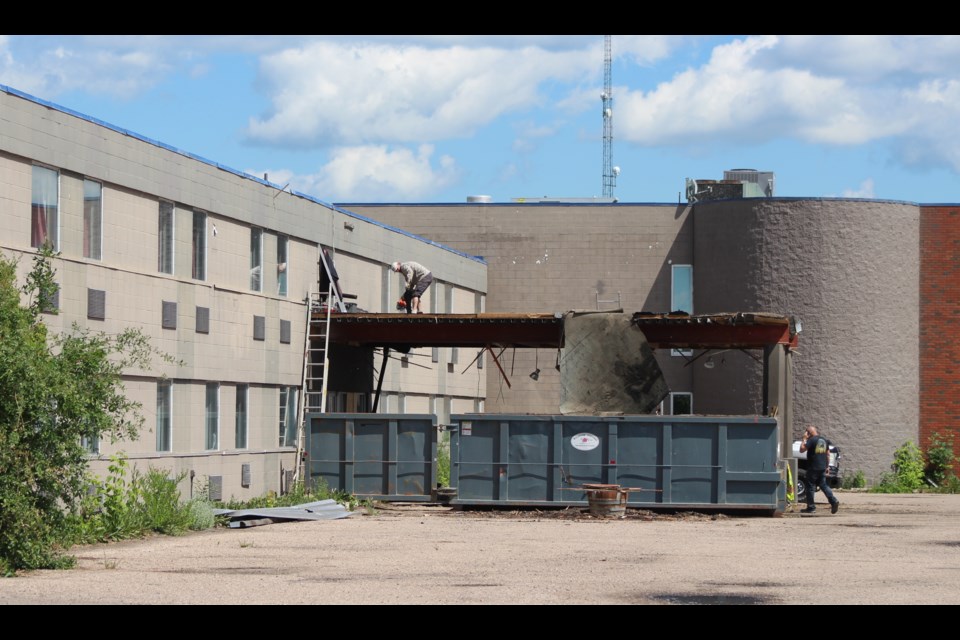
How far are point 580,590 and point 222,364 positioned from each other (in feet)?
47.2

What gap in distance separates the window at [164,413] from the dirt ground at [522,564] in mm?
2863

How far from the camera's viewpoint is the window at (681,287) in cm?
4259

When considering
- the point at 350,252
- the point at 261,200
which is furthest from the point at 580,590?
the point at 350,252

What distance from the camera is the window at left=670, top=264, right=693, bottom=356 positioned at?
140 ft

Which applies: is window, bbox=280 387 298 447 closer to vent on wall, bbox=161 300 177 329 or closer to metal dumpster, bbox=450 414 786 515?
metal dumpster, bbox=450 414 786 515

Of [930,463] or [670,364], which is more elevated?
[670,364]

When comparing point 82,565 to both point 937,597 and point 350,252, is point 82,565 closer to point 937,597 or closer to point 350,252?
point 937,597

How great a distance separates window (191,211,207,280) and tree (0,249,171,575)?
9.13 metres

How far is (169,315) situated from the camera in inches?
926

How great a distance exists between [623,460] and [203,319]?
28.6 ft

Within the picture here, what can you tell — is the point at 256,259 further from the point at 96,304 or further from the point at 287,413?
the point at 96,304

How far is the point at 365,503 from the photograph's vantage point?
26578mm

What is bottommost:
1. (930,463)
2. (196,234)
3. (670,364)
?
(930,463)

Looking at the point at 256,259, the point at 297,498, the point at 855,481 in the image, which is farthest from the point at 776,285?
the point at 297,498
